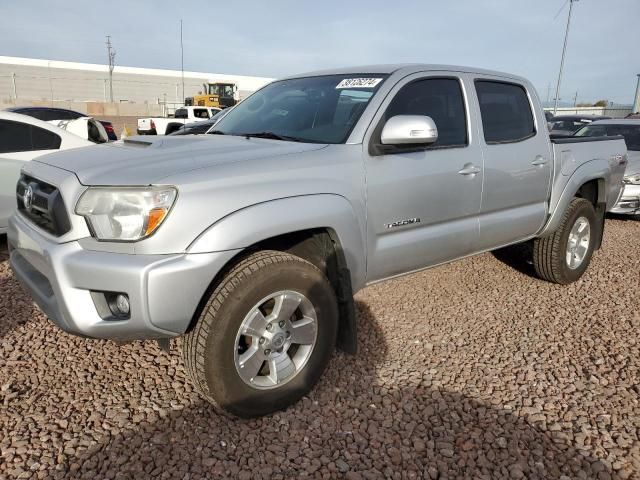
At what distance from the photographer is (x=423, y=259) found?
318cm

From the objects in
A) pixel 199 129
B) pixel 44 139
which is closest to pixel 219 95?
pixel 199 129

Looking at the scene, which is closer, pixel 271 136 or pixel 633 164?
pixel 271 136

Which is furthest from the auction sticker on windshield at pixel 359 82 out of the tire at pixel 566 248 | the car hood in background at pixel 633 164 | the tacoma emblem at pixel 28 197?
the car hood in background at pixel 633 164

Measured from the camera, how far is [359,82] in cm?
315

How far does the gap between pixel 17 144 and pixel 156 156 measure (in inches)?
150

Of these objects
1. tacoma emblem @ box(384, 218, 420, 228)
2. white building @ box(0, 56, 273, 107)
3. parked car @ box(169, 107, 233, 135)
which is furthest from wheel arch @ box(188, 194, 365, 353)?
white building @ box(0, 56, 273, 107)

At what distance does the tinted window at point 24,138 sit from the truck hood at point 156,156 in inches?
122

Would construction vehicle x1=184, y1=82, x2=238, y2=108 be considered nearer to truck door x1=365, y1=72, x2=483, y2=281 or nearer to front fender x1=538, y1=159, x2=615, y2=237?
front fender x1=538, y1=159, x2=615, y2=237

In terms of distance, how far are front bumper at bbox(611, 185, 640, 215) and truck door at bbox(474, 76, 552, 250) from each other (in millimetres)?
4183

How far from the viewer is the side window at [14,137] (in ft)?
17.1

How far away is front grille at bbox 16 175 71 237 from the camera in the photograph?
7.38ft

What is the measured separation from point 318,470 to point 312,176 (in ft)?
4.66

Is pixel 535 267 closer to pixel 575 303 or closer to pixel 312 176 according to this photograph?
pixel 575 303

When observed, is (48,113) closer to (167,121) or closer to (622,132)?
(167,121)
